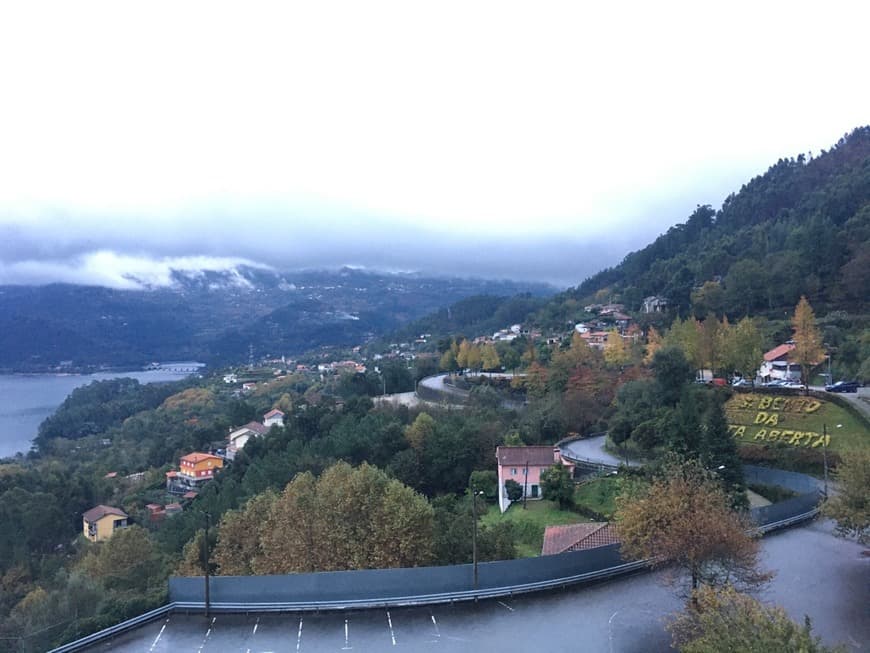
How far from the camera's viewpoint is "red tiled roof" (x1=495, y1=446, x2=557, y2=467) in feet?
98.2

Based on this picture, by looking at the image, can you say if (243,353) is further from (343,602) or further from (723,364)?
(343,602)

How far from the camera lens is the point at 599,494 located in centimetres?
2666

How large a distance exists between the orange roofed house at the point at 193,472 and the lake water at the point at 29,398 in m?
41.5

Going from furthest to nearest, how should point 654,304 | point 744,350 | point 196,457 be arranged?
point 654,304
point 196,457
point 744,350

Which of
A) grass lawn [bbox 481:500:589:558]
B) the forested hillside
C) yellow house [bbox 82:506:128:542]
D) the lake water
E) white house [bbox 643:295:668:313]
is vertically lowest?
the lake water

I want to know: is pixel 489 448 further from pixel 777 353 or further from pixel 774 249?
pixel 774 249

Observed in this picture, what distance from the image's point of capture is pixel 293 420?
4700cm

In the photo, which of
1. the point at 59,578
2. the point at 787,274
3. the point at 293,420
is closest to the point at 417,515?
the point at 59,578

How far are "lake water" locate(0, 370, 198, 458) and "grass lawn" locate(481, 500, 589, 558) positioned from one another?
76.7 metres

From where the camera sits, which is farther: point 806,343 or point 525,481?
point 806,343

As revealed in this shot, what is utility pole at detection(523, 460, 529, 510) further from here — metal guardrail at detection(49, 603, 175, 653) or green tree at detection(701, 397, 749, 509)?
metal guardrail at detection(49, 603, 175, 653)

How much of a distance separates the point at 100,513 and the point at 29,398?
119 metres

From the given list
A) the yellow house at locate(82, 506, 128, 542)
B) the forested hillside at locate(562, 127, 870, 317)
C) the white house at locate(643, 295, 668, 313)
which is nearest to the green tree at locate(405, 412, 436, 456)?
the yellow house at locate(82, 506, 128, 542)

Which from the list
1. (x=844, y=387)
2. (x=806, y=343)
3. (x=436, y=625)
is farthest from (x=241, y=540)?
(x=844, y=387)
